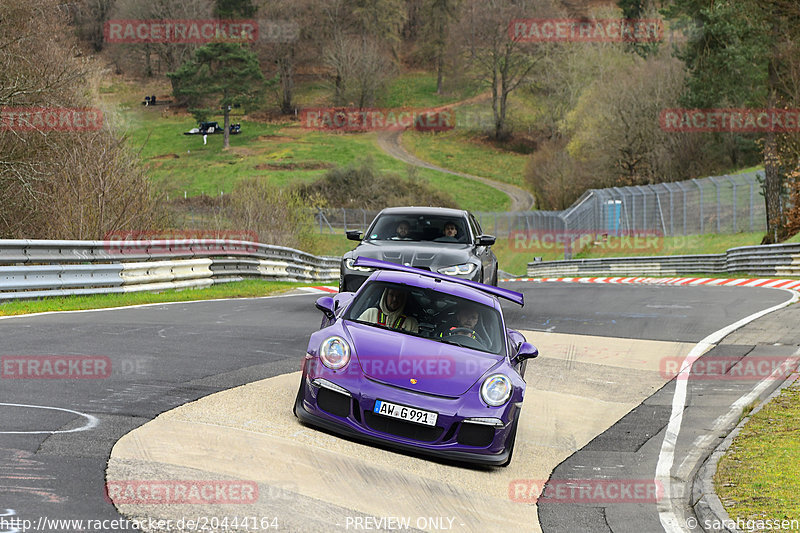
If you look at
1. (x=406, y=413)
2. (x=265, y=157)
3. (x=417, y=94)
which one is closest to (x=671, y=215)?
(x=406, y=413)

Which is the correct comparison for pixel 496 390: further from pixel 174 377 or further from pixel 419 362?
pixel 174 377

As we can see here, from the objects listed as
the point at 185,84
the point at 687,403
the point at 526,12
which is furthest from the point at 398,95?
the point at 687,403

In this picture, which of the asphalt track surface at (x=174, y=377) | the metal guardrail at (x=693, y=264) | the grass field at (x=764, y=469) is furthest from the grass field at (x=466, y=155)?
the grass field at (x=764, y=469)

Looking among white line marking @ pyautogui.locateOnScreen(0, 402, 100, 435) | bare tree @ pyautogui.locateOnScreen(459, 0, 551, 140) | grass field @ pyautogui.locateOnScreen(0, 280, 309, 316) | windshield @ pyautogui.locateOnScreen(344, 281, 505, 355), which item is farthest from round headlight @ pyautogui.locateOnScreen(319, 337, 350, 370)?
bare tree @ pyautogui.locateOnScreen(459, 0, 551, 140)

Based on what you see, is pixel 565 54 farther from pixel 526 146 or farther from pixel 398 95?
pixel 398 95

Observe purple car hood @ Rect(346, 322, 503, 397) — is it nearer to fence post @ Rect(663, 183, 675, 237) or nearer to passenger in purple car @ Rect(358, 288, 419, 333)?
passenger in purple car @ Rect(358, 288, 419, 333)

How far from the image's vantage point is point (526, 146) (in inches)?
4579

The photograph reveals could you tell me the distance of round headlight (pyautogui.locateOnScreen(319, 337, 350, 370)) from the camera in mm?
7793

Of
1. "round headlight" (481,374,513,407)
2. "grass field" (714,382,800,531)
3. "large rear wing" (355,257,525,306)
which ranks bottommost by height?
"grass field" (714,382,800,531)

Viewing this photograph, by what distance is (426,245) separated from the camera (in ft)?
49.6

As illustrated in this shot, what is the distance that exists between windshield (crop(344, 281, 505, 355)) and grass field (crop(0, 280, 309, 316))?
8045 mm

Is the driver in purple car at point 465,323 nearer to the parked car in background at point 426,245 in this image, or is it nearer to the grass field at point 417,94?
the parked car in background at point 426,245

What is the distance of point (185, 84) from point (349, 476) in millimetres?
109027

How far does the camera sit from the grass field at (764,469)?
669 cm
